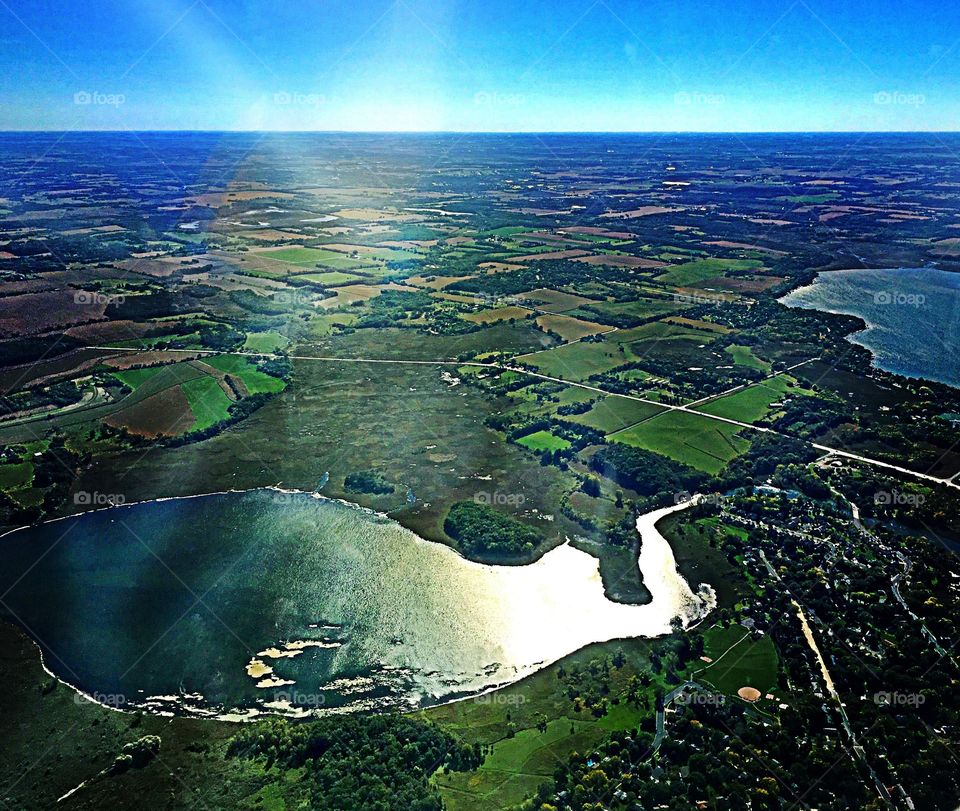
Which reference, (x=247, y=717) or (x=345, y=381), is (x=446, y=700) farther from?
(x=345, y=381)

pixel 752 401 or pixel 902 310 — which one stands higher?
pixel 902 310
